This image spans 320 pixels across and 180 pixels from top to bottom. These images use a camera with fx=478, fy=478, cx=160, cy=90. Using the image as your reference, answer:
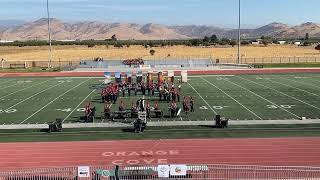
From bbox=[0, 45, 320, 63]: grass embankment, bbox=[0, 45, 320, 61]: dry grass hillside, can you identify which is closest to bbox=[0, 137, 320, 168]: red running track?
bbox=[0, 45, 320, 63]: grass embankment

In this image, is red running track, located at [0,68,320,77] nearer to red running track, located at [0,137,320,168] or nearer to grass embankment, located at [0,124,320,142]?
grass embankment, located at [0,124,320,142]

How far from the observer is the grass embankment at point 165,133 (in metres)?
24.0

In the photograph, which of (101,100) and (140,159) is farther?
(101,100)

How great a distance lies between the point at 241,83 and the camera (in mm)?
45844

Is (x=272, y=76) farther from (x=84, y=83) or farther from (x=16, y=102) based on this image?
(x=16, y=102)

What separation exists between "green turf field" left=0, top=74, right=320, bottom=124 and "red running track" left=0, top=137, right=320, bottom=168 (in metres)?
5.74

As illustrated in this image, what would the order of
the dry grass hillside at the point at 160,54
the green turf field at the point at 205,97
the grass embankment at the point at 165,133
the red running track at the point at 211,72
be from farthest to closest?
1. the dry grass hillside at the point at 160,54
2. the red running track at the point at 211,72
3. the green turf field at the point at 205,97
4. the grass embankment at the point at 165,133

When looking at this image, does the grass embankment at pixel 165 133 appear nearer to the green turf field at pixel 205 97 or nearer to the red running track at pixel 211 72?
the green turf field at pixel 205 97

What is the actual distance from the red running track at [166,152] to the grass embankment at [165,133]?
0.92 m

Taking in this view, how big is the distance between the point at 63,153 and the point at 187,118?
9.56 metres

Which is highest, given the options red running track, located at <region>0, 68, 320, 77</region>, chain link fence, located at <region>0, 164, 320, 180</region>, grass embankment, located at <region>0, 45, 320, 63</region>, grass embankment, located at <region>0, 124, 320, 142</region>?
grass embankment, located at <region>0, 45, 320, 63</region>

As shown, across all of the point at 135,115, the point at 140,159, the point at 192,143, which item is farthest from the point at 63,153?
the point at 135,115

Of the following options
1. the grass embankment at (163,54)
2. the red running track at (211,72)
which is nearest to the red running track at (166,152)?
the red running track at (211,72)

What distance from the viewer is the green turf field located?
29.7 m
